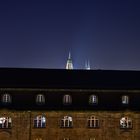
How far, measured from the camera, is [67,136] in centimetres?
7388

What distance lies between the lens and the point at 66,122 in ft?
243

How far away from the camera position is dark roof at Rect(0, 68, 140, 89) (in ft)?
246

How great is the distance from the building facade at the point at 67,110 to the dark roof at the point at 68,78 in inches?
5.3

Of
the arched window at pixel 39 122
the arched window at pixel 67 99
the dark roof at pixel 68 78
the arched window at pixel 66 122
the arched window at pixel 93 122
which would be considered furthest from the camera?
the dark roof at pixel 68 78

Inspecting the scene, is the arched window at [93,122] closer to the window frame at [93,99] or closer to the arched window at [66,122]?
→ the window frame at [93,99]

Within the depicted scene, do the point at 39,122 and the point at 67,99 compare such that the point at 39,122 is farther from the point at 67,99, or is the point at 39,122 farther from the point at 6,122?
the point at 67,99

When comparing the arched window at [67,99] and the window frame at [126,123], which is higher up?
the arched window at [67,99]

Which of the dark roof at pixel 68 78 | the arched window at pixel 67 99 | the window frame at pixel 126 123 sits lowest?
the window frame at pixel 126 123

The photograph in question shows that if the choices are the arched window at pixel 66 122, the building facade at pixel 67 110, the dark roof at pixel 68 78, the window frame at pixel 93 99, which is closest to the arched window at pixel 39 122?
the building facade at pixel 67 110

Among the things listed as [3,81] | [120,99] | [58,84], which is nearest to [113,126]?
[120,99]

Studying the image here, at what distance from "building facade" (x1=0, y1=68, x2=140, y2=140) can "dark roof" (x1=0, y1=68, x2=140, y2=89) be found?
5.3 inches

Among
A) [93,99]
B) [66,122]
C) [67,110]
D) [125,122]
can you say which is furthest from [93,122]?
[125,122]

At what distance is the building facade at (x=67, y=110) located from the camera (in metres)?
73.4

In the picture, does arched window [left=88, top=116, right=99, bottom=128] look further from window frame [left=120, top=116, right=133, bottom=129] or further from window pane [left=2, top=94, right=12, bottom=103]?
window pane [left=2, top=94, right=12, bottom=103]
